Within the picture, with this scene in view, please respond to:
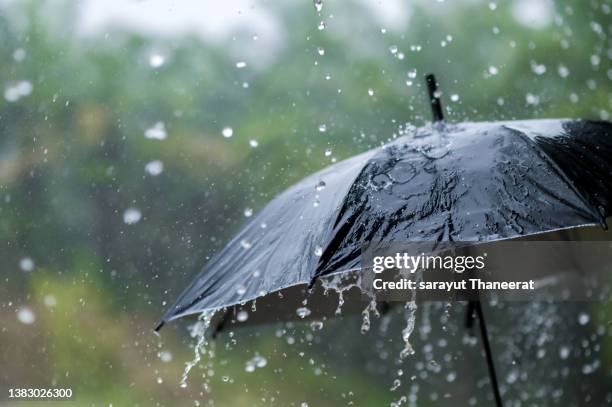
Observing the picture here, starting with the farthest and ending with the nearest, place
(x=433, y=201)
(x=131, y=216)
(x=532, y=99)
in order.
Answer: (x=131, y=216) → (x=532, y=99) → (x=433, y=201)

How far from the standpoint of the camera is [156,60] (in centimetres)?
648

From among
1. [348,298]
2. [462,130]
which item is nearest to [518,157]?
[462,130]

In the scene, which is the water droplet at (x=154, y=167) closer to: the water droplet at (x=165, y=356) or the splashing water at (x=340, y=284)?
the water droplet at (x=165, y=356)

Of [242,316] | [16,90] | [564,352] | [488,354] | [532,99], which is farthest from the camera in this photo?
[16,90]

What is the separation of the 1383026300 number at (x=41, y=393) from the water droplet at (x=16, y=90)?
2589mm

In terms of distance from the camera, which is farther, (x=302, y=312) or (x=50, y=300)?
(x=50, y=300)

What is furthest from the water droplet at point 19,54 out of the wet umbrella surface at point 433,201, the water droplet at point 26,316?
the wet umbrella surface at point 433,201

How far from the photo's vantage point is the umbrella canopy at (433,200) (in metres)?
1.62

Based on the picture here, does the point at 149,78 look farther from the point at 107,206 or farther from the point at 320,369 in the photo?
the point at 320,369

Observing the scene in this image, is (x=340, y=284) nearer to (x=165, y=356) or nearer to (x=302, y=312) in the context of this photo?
(x=302, y=312)

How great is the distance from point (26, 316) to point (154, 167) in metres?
1.82

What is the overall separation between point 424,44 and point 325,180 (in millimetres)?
4678

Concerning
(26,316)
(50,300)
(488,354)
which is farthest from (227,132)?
(488,354)

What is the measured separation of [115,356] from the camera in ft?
20.2
